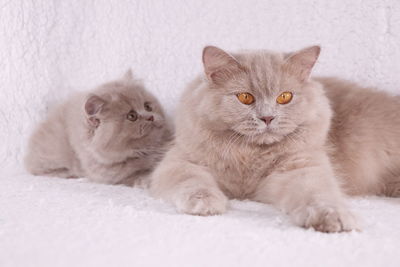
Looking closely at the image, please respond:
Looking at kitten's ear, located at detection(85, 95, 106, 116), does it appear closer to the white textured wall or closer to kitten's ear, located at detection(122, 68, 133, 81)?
kitten's ear, located at detection(122, 68, 133, 81)

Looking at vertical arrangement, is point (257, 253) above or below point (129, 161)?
above

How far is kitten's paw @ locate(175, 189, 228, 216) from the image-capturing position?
58.1 inches

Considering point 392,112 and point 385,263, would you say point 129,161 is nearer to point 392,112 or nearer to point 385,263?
point 392,112

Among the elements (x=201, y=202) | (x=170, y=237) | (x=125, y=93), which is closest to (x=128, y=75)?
(x=125, y=93)

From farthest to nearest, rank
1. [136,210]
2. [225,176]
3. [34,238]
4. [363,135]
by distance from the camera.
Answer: [363,135], [225,176], [136,210], [34,238]

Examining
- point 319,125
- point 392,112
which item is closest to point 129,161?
point 319,125

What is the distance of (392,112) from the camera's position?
2021mm

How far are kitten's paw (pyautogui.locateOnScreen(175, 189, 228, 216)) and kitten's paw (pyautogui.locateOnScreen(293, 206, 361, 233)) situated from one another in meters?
0.26

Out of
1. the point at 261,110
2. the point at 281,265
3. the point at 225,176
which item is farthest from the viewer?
the point at 225,176

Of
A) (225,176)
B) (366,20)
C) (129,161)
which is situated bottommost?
(129,161)

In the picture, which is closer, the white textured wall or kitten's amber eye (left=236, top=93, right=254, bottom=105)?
kitten's amber eye (left=236, top=93, right=254, bottom=105)

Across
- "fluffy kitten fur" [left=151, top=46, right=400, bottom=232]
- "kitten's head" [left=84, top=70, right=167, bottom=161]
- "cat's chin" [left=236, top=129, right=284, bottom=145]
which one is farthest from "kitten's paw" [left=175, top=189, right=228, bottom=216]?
"kitten's head" [left=84, top=70, right=167, bottom=161]

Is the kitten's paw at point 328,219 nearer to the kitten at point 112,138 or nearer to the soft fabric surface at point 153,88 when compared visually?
the soft fabric surface at point 153,88

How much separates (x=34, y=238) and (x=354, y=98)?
1456mm
